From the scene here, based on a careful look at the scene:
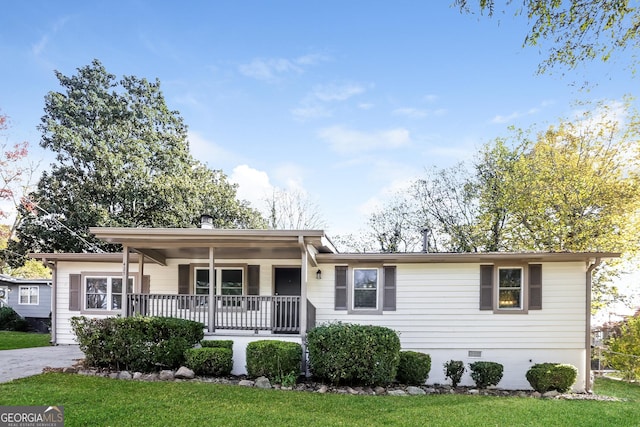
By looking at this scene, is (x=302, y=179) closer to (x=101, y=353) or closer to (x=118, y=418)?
(x=101, y=353)

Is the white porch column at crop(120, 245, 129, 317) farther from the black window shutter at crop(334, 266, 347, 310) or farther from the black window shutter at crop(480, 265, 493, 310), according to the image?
the black window shutter at crop(480, 265, 493, 310)

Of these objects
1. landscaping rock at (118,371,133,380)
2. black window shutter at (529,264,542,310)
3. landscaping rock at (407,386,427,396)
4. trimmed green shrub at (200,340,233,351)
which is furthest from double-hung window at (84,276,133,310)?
black window shutter at (529,264,542,310)

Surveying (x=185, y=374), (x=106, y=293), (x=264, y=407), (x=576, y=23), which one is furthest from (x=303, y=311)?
(x=576, y=23)

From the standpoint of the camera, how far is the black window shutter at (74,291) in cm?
1316

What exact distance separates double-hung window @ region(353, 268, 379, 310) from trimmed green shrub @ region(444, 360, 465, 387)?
88.8 inches

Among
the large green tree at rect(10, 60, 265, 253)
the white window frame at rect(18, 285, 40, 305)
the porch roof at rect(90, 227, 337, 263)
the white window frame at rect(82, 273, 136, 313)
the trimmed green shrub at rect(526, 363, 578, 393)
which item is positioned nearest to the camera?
the porch roof at rect(90, 227, 337, 263)

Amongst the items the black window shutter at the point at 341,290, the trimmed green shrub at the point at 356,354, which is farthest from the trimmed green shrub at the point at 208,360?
the black window shutter at the point at 341,290

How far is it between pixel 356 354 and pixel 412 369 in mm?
1672

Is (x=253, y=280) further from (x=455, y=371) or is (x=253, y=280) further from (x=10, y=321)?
(x=10, y=321)

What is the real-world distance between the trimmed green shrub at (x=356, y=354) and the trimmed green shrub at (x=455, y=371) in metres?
2.32

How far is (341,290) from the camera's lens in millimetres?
11398

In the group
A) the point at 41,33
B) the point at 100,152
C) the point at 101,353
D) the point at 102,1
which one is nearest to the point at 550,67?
the point at 101,353

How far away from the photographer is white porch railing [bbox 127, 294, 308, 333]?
33.2 feet

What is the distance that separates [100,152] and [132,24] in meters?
8.78
